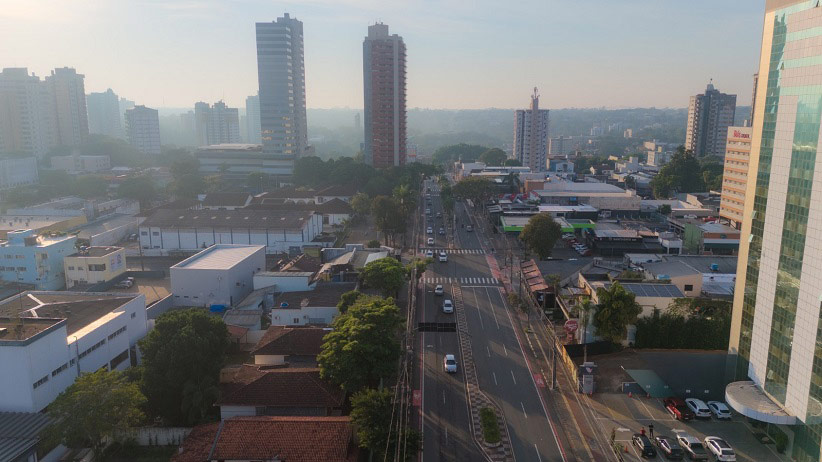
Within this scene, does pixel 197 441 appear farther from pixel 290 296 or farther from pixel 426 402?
pixel 290 296

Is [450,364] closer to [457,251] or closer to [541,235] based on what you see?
[541,235]

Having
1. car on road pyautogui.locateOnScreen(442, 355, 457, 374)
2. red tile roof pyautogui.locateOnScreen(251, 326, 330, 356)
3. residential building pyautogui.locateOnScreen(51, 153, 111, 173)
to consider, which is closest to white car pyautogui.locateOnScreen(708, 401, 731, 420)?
car on road pyautogui.locateOnScreen(442, 355, 457, 374)

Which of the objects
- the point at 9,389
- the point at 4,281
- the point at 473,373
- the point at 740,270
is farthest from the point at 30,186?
the point at 740,270

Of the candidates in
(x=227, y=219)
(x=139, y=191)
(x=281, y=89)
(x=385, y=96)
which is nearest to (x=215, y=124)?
(x=281, y=89)

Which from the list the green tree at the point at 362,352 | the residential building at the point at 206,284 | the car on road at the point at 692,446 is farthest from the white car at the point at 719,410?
the residential building at the point at 206,284

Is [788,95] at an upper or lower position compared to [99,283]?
upper

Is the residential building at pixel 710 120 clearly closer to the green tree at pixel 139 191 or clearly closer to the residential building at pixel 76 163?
the green tree at pixel 139 191
